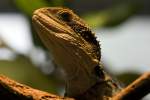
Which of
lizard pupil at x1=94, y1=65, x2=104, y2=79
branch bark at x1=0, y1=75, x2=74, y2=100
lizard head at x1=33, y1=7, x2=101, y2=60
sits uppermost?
lizard head at x1=33, y1=7, x2=101, y2=60

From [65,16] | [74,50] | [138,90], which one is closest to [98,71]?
[74,50]

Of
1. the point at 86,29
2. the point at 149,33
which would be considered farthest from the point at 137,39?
the point at 86,29

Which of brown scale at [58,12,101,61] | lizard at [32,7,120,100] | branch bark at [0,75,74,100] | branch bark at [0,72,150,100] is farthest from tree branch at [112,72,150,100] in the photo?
brown scale at [58,12,101,61]

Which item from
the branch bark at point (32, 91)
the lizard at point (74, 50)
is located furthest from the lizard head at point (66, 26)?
the branch bark at point (32, 91)

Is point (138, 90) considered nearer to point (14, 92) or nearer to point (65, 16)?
point (14, 92)

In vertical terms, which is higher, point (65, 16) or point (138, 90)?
point (65, 16)

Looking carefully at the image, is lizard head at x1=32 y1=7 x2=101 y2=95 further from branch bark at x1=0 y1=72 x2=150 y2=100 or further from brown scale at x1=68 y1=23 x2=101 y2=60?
branch bark at x1=0 y1=72 x2=150 y2=100

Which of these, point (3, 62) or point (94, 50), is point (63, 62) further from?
point (3, 62)
